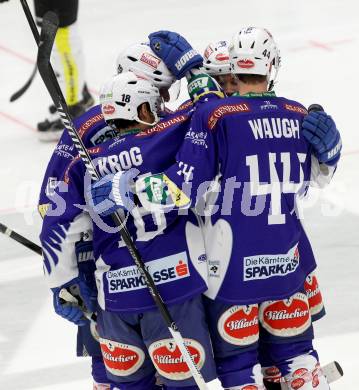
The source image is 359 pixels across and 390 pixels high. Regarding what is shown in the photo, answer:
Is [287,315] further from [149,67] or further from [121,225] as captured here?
[149,67]

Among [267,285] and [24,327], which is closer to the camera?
[267,285]

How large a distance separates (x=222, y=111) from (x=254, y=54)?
0.25m

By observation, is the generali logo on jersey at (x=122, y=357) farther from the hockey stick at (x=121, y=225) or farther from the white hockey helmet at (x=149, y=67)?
the white hockey helmet at (x=149, y=67)

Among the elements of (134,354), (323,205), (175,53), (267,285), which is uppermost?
(175,53)

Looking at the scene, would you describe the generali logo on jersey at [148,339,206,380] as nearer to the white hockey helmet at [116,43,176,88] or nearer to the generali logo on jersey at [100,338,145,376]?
the generali logo on jersey at [100,338,145,376]

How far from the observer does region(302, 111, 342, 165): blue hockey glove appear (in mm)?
3795

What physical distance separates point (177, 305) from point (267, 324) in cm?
36

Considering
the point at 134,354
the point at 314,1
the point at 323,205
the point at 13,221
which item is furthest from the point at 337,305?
the point at 314,1

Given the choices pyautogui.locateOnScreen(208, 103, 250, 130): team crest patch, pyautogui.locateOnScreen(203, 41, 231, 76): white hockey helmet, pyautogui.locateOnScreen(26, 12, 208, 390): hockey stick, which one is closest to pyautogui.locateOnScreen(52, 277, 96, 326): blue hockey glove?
pyautogui.locateOnScreen(26, 12, 208, 390): hockey stick

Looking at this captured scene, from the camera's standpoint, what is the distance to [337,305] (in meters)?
5.39

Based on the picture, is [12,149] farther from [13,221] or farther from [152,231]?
[152,231]

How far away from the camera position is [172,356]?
390 cm

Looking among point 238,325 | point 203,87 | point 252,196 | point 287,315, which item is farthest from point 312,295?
point 203,87

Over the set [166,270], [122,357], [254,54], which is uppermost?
[254,54]
